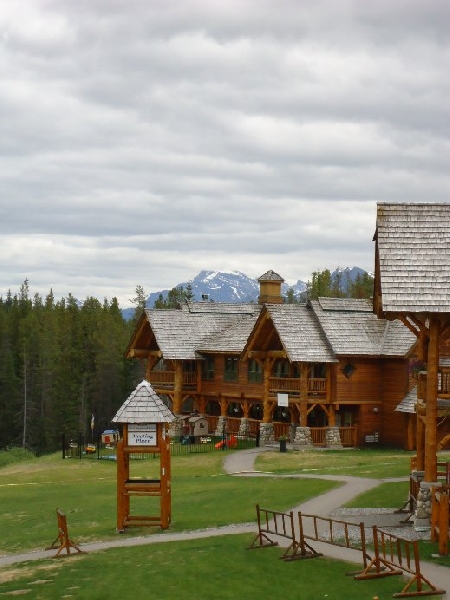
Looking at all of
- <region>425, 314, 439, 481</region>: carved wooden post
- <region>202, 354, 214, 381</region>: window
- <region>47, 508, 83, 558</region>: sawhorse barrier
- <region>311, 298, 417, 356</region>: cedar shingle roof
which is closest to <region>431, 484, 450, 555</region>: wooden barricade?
<region>425, 314, 439, 481</region>: carved wooden post

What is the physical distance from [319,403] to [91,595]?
32.4 meters

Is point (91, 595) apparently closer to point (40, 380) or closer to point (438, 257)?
point (438, 257)

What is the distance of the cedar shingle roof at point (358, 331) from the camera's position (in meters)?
52.2

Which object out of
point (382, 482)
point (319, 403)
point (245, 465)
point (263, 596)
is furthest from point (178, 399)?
point (263, 596)

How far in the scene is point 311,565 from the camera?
74.0 ft

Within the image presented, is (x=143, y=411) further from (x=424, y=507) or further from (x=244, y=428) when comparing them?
(x=244, y=428)

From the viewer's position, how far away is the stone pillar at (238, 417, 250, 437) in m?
56.9

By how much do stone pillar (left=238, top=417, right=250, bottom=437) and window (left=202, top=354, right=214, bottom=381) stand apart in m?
5.02

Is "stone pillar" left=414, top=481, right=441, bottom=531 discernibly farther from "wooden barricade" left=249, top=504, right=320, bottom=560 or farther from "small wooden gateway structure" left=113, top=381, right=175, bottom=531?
"small wooden gateway structure" left=113, top=381, right=175, bottom=531

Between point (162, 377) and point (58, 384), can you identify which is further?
point (58, 384)

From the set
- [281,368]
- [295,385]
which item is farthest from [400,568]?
[281,368]

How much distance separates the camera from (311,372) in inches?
2116

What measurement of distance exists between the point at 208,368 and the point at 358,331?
11.9 m

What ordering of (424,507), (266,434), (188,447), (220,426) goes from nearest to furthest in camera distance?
1. (424,507)
2. (188,447)
3. (266,434)
4. (220,426)
